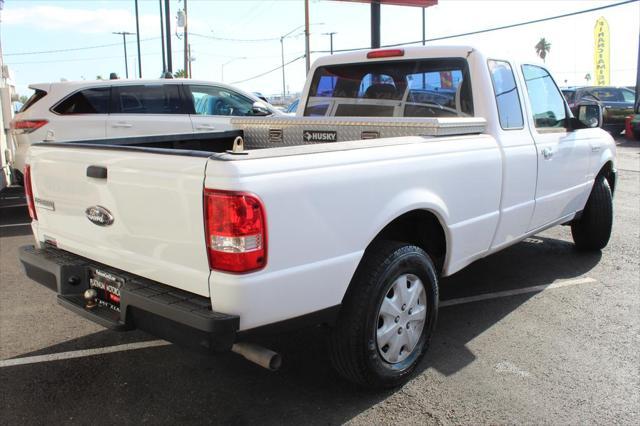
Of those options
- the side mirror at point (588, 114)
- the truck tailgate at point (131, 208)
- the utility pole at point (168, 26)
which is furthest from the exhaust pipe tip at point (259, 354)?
the utility pole at point (168, 26)

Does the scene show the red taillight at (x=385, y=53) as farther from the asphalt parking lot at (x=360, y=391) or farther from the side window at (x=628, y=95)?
the side window at (x=628, y=95)

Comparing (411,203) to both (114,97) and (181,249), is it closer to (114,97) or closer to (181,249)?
(181,249)

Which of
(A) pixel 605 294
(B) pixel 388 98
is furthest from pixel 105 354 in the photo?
(A) pixel 605 294

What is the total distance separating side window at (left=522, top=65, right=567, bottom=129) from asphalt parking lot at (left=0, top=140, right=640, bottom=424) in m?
1.45

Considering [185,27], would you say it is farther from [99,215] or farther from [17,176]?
[99,215]

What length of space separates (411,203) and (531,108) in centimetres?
205

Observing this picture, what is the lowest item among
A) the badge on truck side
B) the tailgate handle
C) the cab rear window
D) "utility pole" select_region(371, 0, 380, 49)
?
the tailgate handle

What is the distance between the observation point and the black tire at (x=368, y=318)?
115 inches

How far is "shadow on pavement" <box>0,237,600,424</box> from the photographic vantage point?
3.03m

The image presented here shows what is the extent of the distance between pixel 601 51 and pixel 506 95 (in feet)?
125

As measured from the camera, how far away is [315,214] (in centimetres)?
261

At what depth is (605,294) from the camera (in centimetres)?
482

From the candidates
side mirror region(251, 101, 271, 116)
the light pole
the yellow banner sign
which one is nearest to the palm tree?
the yellow banner sign

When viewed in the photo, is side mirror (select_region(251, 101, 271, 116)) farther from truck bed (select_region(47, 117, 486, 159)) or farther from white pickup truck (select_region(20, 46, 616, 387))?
white pickup truck (select_region(20, 46, 616, 387))
